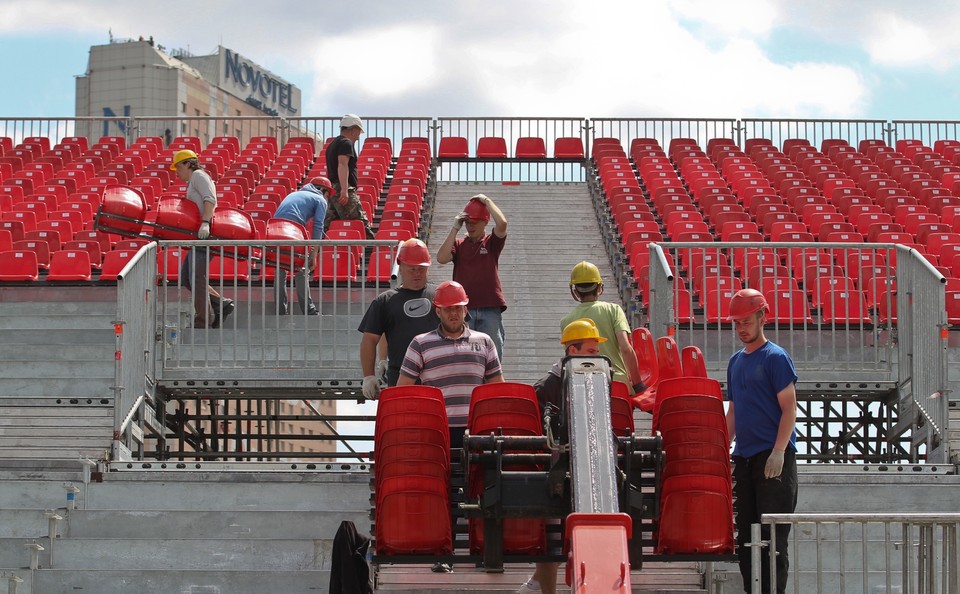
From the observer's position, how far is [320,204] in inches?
548

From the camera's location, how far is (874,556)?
9.11m

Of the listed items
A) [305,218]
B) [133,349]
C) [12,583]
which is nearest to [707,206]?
[305,218]

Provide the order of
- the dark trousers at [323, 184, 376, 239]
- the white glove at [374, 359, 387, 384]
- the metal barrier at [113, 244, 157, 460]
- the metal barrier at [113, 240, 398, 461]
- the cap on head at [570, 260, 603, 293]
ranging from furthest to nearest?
the dark trousers at [323, 184, 376, 239], the metal barrier at [113, 240, 398, 461], the metal barrier at [113, 244, 157, 460], the white glove at [374, 359, 387, 384], the cap on head at [570, 260, 603, 293]

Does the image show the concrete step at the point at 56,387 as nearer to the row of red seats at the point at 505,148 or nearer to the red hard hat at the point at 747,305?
the red hard hat at the point at 747,305

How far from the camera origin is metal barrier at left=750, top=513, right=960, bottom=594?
23.5ft

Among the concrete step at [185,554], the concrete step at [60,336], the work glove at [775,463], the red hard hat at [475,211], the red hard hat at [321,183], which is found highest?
the red hard hat at [321,183]

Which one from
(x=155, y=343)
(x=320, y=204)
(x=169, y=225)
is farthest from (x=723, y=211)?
(x=155, y=343)

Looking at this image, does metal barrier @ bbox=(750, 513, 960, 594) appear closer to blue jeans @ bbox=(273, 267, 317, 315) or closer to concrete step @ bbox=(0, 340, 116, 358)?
blue jeans @ bbox=(273, 267, 317, 315)

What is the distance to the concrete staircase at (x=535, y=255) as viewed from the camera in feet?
44.7

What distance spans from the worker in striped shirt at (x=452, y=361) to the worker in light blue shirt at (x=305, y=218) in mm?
3592

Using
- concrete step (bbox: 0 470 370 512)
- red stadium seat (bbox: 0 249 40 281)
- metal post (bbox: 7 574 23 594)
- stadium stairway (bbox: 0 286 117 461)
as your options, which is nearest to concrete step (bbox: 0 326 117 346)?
stadium stairway (bbox: 0 286 117 461)

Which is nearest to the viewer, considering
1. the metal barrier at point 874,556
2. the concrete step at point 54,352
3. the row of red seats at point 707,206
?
the metal barrier at point 874,556

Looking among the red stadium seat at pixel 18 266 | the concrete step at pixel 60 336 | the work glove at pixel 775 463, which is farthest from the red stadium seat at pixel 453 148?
the work glove at pixel 775 463

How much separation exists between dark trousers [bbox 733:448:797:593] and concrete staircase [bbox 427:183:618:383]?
4.48m
